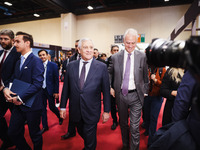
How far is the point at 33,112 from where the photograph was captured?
1659mm

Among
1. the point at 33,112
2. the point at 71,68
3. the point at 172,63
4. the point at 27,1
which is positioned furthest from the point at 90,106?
the point at 27,1

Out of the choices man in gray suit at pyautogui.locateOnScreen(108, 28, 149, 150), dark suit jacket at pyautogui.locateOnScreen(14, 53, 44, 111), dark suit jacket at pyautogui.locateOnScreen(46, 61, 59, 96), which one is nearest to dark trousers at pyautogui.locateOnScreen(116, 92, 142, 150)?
man in gray suit at pyautogui.locateOnScreen(108, 28, 149, 150)

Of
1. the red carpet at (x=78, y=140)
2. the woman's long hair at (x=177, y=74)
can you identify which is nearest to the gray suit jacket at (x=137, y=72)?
the woman's long hair at (x=177, y=74)

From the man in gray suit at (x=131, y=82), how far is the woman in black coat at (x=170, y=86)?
0.30m

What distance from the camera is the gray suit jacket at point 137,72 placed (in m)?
1.82

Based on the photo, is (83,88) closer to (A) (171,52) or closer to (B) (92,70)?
(B) (92,70)

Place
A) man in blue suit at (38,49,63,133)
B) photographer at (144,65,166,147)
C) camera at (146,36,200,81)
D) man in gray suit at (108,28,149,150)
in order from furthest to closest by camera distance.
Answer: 1. man in blue suit at (38,49,63,133)
2. photographer at (144,65,166,147)
3. man in gray suit at (108,28,149,150)
4. camera at (146,36,200,81)

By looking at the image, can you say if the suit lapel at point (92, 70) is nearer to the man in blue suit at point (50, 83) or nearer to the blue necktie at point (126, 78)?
the blue necktie at point (126, 78)

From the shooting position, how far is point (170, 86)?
164 cm

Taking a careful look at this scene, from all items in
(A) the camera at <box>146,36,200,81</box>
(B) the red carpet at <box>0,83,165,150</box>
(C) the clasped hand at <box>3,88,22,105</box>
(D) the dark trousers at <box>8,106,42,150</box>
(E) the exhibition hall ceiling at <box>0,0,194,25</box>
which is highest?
(E) the exhibition hall ceiling at <box>0,0,194,25</box>

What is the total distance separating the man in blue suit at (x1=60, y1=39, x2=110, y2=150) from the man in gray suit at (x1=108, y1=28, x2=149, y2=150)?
0.99ft

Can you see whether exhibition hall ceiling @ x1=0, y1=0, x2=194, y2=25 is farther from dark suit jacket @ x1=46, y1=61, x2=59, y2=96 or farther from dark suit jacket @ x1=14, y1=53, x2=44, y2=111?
dark suit jacket @ x1=14, y1=53, x2=44, y2=111

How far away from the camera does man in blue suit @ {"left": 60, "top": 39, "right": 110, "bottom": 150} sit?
157 centimetres

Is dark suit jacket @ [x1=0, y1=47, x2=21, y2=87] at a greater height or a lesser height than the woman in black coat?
greater
